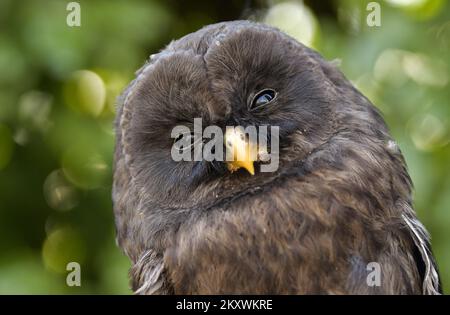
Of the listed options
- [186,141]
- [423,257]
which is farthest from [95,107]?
[423,257]

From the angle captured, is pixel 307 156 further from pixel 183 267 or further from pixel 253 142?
pixel 183 267

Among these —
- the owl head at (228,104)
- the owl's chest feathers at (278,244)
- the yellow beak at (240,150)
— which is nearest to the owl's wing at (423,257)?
the owl's chest feathers at (278,244)

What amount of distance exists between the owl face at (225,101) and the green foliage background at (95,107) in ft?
2.32

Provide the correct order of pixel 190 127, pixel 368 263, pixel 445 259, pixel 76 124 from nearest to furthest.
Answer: pixel 368 263, pixel 190 127, pixel 445 259, pixel 76 124

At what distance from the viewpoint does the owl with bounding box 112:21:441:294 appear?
242 cm

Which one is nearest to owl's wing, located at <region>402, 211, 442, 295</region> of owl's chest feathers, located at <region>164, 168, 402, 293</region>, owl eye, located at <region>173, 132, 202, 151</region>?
owl's chest feathers, located at <region>164, 168, 402, 293</region>

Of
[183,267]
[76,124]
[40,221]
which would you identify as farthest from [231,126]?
[40,221]

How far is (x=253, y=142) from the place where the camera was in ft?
8.23

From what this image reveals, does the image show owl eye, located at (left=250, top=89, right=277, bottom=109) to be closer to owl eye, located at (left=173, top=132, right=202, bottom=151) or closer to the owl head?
the owl head

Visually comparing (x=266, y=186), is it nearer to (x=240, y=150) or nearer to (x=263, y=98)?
(x=240, y=150)

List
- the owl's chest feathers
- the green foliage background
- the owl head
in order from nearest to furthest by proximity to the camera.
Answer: the owl's chest feathers, the owl head, the green foliage background

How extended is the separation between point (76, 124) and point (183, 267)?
1290 millimetres

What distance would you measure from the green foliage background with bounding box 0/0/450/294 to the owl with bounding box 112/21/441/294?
2.02ft

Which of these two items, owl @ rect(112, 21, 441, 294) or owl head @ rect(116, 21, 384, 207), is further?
owl head @ rect(116, 21, 384, 207)
